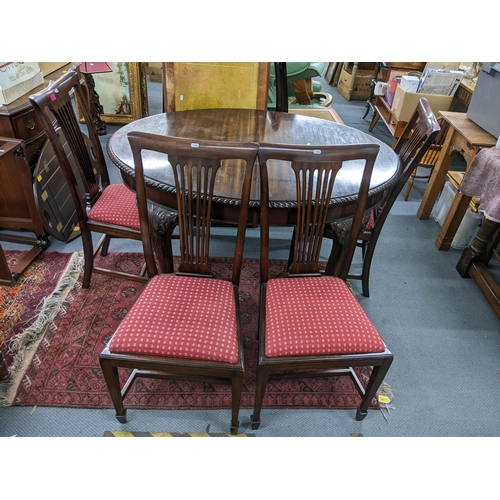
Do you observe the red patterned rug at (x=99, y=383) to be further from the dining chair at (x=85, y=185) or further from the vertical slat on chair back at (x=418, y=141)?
the vertical slat on chair back at (x=418, y=141)

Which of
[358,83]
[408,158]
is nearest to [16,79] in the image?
[408,158]

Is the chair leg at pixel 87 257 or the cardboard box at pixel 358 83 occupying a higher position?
the cardboard box at pixel 358 83

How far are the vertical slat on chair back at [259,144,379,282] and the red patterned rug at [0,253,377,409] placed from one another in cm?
57

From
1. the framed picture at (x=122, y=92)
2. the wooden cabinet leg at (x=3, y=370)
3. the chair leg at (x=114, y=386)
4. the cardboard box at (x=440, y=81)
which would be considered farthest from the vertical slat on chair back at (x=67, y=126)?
the cardboard box at (x=440, y=81)

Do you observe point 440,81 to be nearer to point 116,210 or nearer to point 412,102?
point 412,102

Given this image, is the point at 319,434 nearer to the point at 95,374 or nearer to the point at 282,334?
the point at 282,334

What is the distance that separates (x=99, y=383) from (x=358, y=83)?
18.5ft

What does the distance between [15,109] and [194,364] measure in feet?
6.12

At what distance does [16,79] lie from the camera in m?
2.18

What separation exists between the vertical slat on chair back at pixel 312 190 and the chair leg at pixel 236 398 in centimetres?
47

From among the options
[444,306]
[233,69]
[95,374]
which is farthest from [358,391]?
[233,69]

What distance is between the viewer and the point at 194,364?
133cm

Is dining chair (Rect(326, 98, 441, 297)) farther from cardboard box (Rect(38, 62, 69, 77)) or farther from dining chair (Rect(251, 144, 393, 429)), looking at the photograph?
cardboard box (Rect(38, 62, 69, 77))

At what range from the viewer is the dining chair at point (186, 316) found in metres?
1.33
